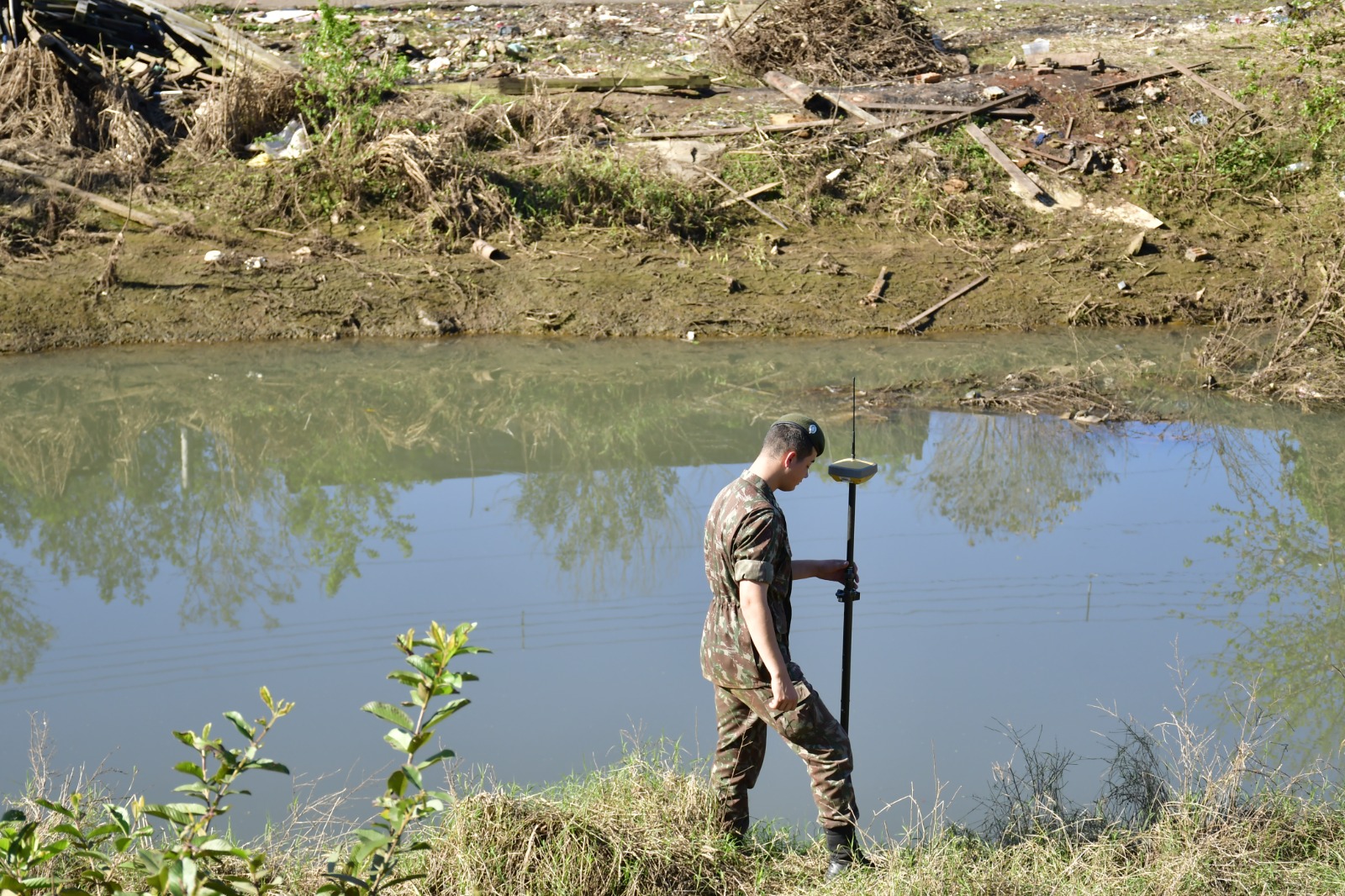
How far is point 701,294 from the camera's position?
42.2ft

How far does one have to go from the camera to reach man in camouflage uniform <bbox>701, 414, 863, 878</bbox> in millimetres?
3924

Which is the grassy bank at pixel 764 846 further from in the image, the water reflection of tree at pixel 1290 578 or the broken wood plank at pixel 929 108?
the broken wood plank at pixel 929 108

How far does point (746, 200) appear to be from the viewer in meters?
14.0

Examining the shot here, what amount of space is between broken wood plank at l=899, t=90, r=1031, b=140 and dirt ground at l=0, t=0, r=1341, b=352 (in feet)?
0.93

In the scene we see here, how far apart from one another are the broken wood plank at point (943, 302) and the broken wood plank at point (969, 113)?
248 cm

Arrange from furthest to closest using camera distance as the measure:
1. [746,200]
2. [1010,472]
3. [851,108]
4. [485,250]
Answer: [851,108], [746,200], [485,250], [1010,472]

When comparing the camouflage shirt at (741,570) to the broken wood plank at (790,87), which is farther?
the broken wood plank at (790,87)

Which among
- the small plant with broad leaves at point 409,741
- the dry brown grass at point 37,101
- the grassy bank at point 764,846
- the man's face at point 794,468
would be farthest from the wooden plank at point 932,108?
the small plant with broad leaves at point 409,741

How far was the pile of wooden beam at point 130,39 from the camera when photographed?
551 inches

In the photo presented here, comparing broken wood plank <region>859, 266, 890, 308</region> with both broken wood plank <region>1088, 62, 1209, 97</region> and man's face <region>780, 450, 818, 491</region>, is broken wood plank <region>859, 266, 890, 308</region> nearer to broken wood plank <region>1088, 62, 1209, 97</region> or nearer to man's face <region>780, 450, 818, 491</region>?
broken wood plank <region>1088, 62, 1209, 97</region>

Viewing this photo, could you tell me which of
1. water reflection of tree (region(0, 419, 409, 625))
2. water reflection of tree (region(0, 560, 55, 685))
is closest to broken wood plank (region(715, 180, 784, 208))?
water reflection of tree (region(0, 419, 409, 625))

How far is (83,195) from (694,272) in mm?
6124

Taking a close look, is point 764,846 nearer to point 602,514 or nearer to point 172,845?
point 172,845

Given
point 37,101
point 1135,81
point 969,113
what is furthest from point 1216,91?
point 37,101
